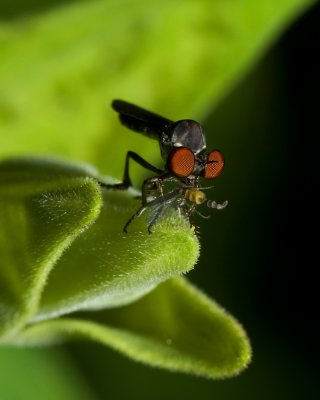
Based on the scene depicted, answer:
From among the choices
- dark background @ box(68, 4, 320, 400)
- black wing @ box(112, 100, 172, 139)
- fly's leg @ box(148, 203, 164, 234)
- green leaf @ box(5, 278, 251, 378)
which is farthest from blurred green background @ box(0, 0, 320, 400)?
fly's leg @ box(148, 203, 164, 234)

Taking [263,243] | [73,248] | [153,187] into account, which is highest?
[153,187]

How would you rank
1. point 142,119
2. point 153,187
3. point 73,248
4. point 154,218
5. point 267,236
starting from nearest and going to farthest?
point 154,218 → point 73,248 → point 153,187 → point 142,119 → point 267,236

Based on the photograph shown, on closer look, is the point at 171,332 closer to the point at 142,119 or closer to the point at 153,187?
the point at 153,187

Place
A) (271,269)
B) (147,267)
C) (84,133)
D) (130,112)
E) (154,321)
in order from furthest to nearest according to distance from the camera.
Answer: (271,269) < (84,133) < (130,112) < (154,321) < (147,267)

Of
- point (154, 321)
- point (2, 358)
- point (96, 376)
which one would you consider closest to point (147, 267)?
point (154, 321)

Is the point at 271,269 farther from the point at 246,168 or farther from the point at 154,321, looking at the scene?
the point at 154,321

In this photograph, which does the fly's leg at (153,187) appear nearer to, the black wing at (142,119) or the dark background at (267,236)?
the black wing at (142,119)

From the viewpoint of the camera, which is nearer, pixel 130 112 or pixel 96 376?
pixel 130 112

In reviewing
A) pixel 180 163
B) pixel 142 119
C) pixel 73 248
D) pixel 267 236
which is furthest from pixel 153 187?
pixel 267 236
